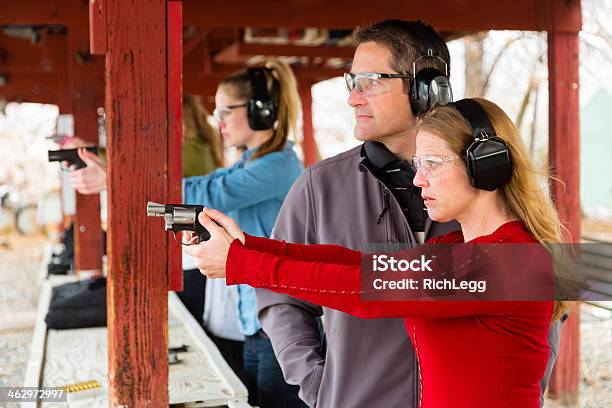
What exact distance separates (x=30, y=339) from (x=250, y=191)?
469 centimetres

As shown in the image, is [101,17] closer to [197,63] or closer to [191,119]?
[191,119]

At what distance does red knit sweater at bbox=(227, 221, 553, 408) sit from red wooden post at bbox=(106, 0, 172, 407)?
72 centimetres

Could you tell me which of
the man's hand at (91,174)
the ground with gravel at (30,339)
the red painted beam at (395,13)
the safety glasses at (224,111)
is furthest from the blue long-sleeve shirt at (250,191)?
the ground with gravel at (30,339)

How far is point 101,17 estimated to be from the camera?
215 cm

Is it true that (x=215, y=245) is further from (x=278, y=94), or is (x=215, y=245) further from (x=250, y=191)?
(x=278, y=94)

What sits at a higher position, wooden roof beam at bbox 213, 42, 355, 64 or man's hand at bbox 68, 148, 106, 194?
wooden roof beam at bbox 213, 42, 355, 64

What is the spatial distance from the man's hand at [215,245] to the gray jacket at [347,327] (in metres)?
0.44

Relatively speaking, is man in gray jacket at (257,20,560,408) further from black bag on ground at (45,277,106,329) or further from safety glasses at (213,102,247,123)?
black bag on ground at (45,277,106,329)

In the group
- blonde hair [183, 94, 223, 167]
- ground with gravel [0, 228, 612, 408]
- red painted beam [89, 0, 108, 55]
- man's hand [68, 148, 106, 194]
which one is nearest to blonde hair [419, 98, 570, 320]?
red painted beam [89, 0, 108, 55]

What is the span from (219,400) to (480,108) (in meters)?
1.52

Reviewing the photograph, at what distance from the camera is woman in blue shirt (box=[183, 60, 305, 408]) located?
2787 millimetres

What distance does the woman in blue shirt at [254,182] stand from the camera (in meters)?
2.79

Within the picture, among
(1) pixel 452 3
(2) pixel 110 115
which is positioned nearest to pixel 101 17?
(2) pixel 110 115

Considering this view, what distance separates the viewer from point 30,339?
6.93 meters
